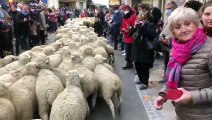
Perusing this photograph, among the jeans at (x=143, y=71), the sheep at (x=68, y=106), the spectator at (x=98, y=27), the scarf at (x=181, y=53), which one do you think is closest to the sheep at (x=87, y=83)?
the sheep at (x=68, y=106)

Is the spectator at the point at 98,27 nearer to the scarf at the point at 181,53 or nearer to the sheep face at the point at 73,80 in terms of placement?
the sheep face at the point at 73,80

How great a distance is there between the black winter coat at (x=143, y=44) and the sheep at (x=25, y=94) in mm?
2646

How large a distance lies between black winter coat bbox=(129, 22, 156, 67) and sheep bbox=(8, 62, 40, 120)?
2646mm

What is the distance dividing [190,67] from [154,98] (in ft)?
13.6

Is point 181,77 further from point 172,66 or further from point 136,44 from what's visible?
point 136,44

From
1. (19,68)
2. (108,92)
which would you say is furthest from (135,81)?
(19,68)

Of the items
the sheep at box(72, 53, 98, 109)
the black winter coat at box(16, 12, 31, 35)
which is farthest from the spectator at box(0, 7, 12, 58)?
the sheep at box(72, 53, 98, 109)

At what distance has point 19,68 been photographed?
5238 millimetres

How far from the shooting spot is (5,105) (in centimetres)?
363

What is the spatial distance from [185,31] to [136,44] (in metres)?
4.58

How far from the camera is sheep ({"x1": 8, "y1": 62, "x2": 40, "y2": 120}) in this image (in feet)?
13.0

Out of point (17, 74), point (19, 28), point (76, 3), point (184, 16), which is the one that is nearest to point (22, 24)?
point (19, 28)

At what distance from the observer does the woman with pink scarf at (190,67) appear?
2.12 m

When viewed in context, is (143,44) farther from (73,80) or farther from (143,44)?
(73,80)
